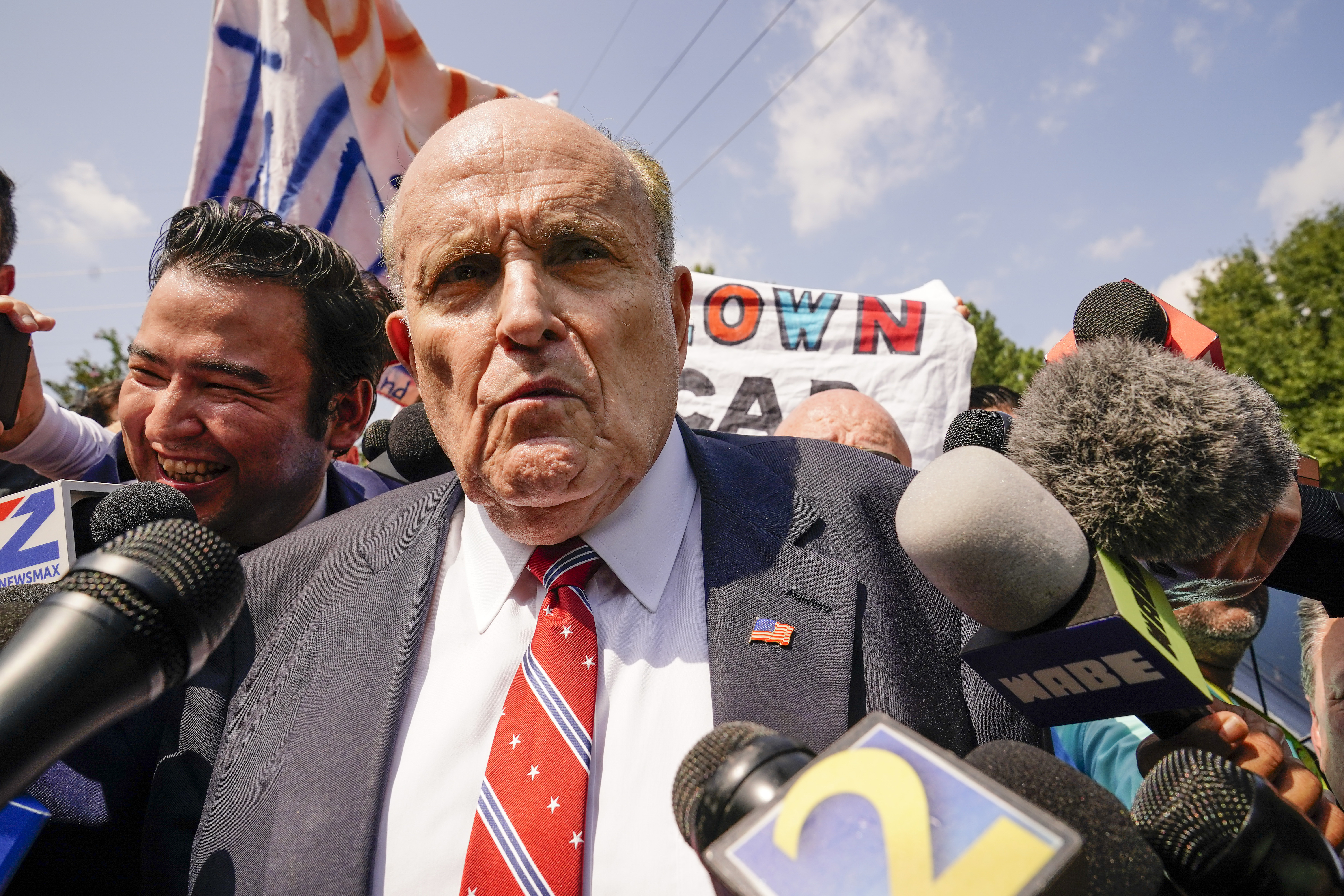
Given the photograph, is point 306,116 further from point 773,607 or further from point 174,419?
point 773,607

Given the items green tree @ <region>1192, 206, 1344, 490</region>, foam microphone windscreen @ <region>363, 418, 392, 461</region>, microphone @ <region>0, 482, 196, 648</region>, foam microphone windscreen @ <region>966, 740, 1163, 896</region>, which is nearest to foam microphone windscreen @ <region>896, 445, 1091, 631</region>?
foam microphone windscreen @ <region>966, 740, 1163, 896</region>

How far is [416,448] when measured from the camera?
2889mm

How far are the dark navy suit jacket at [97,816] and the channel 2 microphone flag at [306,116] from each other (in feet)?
10.1

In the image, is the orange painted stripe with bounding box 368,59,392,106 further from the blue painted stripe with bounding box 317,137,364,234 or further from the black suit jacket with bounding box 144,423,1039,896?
the black suit jacket with bounding box 144,423,1039,896

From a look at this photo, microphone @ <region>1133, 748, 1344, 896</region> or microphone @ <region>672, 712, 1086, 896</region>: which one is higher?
microphone @ <region>672, 712, 1086, 896</region>

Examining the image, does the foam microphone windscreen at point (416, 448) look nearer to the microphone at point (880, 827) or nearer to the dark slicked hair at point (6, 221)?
the dark slicked hair at point (6, 221)

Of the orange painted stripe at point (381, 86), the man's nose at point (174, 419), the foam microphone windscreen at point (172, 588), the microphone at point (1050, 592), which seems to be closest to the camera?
the microphone at point (1050, 592)

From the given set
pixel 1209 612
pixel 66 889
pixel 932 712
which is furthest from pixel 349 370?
pixel 1209 612

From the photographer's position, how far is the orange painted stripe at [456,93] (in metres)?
4.97

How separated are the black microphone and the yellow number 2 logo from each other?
0.87 m

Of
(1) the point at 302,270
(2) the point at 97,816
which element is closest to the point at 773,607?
(2) the point at 97,816

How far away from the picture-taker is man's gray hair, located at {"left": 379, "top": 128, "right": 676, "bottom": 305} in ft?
6.69

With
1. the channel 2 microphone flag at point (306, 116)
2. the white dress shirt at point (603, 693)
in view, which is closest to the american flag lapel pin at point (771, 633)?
the white dress shirt at point (603, 693)

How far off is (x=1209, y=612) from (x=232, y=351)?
357cm
